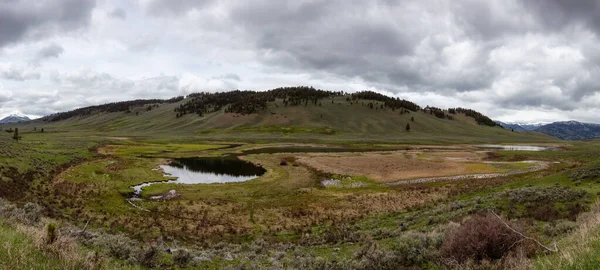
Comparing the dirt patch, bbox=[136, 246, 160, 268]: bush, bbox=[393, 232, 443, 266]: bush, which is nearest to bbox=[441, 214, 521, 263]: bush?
bbox=[393, 232, 443, 266]: bush

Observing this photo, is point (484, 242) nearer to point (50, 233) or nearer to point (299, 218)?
point (50, 233)

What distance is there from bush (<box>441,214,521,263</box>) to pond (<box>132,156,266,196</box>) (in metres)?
40.6

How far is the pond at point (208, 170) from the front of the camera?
182 feet

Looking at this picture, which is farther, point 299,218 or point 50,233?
point 299,218

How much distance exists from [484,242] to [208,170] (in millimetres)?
61336

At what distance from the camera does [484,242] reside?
37.5ft

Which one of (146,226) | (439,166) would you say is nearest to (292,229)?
(146,226)

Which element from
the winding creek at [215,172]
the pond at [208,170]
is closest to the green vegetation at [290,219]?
the winding creek at [215,172]

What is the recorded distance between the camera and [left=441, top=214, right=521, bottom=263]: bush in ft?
37.6

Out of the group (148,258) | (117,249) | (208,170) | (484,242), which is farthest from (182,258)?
(208,170)

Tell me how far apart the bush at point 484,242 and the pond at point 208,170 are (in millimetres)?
40625

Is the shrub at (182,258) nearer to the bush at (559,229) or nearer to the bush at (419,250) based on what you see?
the bush at (419,250)

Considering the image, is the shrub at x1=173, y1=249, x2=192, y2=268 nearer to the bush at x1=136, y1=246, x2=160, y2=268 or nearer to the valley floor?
the valley floor

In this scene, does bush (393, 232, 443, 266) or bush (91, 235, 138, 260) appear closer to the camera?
bush (91, 235, 138, 260)
